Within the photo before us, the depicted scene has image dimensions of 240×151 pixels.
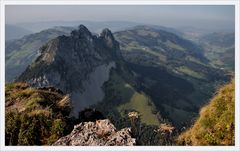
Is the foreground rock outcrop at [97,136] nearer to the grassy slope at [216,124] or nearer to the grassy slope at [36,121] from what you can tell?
the grassy slope at [36,121]

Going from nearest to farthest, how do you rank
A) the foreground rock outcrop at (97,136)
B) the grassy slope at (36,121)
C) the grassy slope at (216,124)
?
1. the foreground rock outcrop at (97,136)
2. the grassy slope at (216,124)
3. the grassy slope at (36,121)

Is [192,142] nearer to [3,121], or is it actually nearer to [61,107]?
[61,107]

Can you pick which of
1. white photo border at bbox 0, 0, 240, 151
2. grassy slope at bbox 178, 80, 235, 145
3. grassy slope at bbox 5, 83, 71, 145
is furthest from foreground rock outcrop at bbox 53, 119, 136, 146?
grassy slope at bbox 178, 80, 235, 145

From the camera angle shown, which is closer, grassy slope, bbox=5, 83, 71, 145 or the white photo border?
the white photo border

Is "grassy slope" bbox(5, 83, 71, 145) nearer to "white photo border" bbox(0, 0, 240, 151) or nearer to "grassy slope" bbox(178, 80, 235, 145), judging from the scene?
"white photo border" bbox(0, 0, 240, 151)
